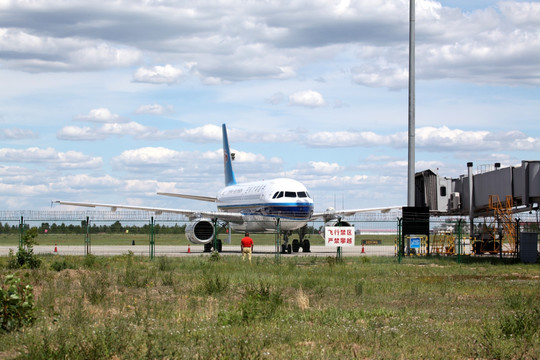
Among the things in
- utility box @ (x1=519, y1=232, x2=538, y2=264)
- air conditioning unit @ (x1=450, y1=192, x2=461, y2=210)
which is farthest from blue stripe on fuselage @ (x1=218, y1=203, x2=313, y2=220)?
utility box @ (x1=519, y1=232, x2=538, y2=264)

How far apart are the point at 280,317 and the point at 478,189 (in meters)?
25.4

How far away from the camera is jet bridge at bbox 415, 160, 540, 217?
102 feet

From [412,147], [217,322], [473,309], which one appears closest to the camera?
[217,322]

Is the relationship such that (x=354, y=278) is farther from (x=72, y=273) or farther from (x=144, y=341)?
(x=144, y=341)

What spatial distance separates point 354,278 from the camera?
72.0 feet

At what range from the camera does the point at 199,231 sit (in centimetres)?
3838

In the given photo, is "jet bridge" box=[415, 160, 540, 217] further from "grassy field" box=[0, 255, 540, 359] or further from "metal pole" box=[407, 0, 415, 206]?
"grassy field" box=[0, 255, 540, 359]

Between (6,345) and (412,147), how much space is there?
25.6m

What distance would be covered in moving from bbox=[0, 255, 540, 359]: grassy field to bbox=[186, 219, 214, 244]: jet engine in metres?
14.4

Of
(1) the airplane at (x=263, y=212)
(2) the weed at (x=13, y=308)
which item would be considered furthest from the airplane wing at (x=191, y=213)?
(2) the weed at (x=13, y=308)

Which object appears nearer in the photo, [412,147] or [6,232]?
[412,147]

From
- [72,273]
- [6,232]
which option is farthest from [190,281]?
[6,232]

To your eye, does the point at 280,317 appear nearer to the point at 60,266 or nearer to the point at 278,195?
the point at 60,266

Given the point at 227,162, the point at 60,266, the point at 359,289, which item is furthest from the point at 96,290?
the point at 227,162
